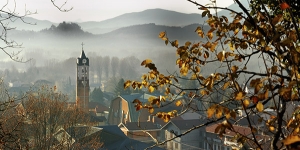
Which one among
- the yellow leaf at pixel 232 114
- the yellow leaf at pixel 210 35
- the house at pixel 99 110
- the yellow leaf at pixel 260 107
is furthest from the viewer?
the house at pixel 99 110

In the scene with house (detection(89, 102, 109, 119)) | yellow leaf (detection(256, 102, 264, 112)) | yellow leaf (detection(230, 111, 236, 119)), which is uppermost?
yellow leaf (detection(256, 102, 264, 112))

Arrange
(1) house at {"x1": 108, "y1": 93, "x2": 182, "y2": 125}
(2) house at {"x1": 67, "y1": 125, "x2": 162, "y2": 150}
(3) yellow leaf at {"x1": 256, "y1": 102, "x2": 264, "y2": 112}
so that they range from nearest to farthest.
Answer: (3) yellow leaf at {"x1": 256, "y1": 102, "x2": 264, "y2": 112} → (2) house at {"x1": 67, "y1": 125, "x2": 162, "y2": 150} → (1) house at {"x1": 108, "y1": 93, "x2": 182, "y2": 125}

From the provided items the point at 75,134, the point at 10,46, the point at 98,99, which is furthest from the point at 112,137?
the point at 98,99

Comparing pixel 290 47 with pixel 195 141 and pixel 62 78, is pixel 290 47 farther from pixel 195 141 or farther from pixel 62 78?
pixel 62 78

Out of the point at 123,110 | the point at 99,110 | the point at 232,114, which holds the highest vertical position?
the point at 232,114

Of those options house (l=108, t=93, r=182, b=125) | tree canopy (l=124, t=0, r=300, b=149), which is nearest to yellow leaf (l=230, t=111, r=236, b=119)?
tree canopy (l=124, t=0, r=300, b=149)

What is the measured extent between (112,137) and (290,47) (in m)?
22.0

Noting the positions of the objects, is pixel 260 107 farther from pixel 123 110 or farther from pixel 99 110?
pixel 99 110

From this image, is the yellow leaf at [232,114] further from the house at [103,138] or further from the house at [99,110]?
the house at [99,110]

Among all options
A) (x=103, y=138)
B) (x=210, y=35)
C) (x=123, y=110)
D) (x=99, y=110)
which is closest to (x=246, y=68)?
(x=210, y=35)

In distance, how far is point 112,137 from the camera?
2372cm

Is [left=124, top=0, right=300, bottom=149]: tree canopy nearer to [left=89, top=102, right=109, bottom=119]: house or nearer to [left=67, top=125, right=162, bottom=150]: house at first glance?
[left=67, top=125, right=162, bottom=150]: house

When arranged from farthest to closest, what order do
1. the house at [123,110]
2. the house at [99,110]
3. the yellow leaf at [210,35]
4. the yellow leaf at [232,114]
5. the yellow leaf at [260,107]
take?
the house at [99,110]
the house at [123,110]
the yellow leaf at [210,35]
the yellow leaf at [232,114]
the yellow leaf at [260,107]

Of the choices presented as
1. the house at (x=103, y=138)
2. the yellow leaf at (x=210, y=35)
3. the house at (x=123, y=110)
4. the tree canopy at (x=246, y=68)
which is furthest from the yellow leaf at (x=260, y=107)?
the house at (x=123, y=110)
